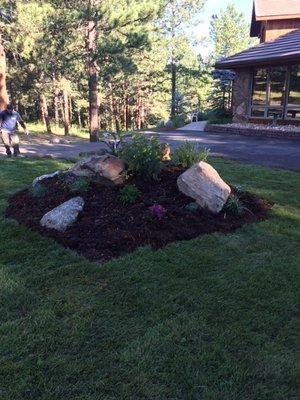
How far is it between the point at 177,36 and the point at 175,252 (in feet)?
85.8

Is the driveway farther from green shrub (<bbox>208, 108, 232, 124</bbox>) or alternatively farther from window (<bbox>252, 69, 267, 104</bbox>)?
green shrub (<bbox>208, 108, 232, 124</bbox>)

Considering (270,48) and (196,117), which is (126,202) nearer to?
(270,48)

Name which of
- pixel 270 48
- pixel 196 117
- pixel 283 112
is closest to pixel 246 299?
pixel 283 112

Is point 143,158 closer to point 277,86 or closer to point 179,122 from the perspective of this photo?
point 277,86

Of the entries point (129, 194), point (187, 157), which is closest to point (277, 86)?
point (187, 157)

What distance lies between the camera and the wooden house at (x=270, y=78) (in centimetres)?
1581

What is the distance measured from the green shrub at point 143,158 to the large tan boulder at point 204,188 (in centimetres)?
40

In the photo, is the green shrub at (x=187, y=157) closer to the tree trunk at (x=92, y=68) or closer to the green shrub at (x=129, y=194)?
the green shrub at (x=129, y=194)

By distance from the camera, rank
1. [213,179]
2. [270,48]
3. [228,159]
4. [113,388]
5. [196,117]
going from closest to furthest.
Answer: [113,388]
[213,179]
[228,159]
[270,48]
[196,117]

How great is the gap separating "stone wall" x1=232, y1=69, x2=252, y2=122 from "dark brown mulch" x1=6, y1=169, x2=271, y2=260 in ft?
42.7

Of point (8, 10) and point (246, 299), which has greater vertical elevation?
point (8, 10)

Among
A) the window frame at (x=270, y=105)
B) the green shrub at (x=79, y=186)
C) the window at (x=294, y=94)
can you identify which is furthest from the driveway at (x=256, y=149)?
the green shrub at (x=79, y=186)

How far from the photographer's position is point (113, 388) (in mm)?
2344

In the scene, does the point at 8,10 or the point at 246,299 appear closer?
the point at 246,299
